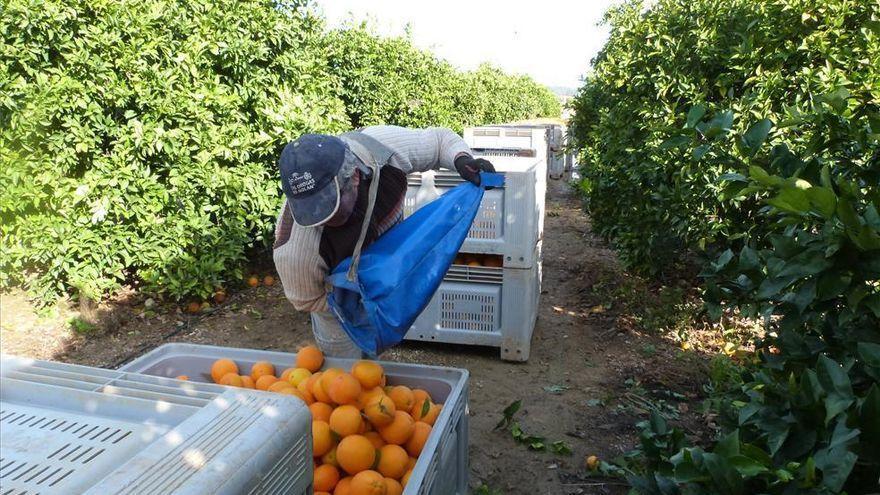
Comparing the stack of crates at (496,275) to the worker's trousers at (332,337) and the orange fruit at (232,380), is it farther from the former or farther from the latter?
the orange fruit at (232,380)

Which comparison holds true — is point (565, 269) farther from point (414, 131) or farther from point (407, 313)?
point (407, 313)

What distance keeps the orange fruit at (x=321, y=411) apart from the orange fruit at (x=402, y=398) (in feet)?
0.79

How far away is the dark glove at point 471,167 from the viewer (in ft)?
9.75

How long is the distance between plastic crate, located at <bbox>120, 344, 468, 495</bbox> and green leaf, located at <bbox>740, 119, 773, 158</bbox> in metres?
1.29

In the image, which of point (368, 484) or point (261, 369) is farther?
point (261, 369)

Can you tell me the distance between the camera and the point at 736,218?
3578mm

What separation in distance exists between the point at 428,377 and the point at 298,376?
21.0 inches

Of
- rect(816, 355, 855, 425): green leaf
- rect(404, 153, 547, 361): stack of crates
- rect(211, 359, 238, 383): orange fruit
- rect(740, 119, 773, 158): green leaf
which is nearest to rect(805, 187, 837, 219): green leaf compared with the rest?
rect(816, 355, 855, 425): green leaf

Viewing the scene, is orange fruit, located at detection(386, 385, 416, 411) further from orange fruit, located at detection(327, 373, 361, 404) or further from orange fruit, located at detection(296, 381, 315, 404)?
orange fruit, located at detection(296, 381, 315, 404)

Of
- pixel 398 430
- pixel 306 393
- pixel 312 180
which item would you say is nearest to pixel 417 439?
pixel 398 430

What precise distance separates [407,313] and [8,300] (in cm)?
454

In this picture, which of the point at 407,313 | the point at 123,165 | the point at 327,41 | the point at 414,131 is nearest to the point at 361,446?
the point at 407,313

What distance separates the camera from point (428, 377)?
2.52m

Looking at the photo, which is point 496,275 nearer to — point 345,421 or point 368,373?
point 368,373
